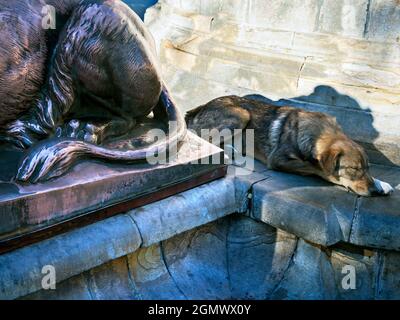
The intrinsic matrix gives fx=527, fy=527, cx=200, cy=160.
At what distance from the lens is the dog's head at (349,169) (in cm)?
347

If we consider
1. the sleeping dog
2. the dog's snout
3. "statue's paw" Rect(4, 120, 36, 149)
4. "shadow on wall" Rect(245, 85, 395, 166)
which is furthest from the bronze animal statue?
"shadow on wall" Rect(245, 85, 395, 166)

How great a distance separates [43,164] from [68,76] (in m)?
0.56

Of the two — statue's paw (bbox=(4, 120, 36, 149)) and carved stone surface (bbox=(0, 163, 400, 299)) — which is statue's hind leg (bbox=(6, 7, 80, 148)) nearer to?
statue's paw (bbox=(4, 120, 36, 149))

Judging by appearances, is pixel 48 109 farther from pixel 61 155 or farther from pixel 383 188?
pixel 383 188

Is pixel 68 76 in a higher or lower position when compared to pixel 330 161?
higher

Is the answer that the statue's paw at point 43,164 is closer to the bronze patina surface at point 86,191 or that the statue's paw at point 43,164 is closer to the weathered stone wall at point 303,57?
the bronze patina surface at point 86,191

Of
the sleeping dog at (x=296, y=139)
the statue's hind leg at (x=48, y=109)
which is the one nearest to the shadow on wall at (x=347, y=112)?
the sleeping dog at (x=296, y=139)

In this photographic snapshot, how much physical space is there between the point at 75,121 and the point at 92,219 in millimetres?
647

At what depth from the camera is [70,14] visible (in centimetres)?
301

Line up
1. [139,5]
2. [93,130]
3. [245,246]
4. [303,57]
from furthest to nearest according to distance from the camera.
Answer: [139,5] < [303,57] < [245,246] < [93,130]

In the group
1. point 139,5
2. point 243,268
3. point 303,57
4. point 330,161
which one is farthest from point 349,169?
point 139,5

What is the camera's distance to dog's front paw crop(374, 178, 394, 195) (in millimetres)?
3459

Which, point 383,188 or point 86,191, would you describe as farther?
point 383,188

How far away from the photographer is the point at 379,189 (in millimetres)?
3459
